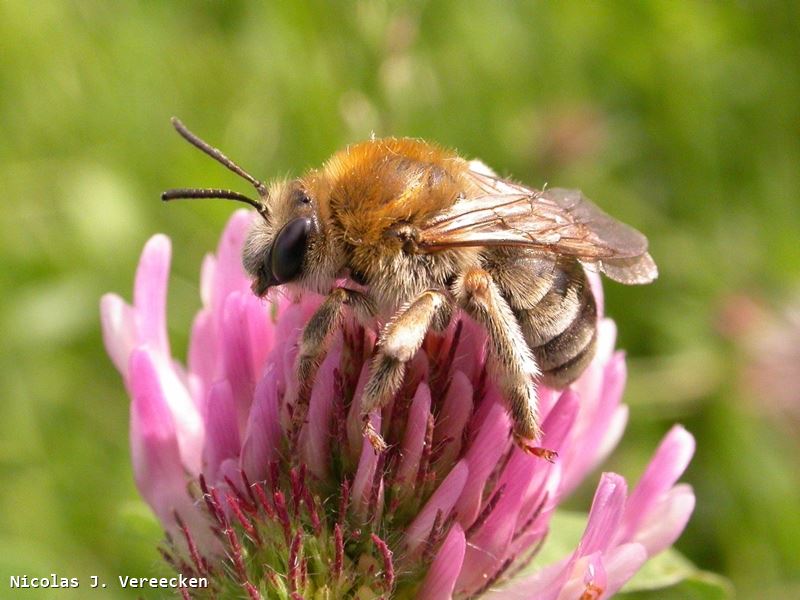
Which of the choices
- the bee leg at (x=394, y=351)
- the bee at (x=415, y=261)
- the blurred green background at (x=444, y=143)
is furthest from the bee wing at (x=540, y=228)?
the blurred green background at (x=444, y=143)

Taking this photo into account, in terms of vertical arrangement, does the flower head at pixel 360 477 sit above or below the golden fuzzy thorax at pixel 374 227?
below

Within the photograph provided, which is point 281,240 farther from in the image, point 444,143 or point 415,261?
point 444,143

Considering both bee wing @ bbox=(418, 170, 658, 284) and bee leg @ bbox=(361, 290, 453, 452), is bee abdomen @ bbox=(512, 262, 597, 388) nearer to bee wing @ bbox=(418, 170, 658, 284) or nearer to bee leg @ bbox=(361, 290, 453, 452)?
bee wing @ bbox=(418, 170, 658, 284)

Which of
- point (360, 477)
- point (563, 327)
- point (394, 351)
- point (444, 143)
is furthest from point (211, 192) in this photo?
point (444, 143)

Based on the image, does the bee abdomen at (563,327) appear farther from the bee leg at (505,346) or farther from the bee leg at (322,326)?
the bee leg at (322,326)

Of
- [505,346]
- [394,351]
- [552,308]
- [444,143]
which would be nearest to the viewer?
[394,351]

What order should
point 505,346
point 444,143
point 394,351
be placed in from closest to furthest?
point 394,351
point 505,346
point 444,143

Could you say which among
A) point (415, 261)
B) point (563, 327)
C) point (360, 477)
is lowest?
point (360, 477)
